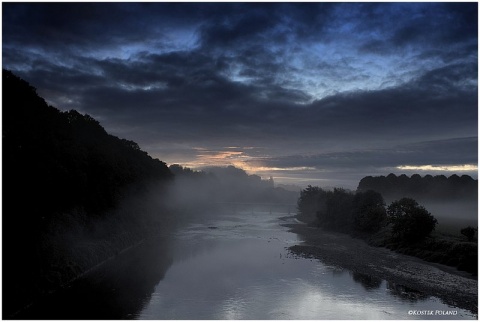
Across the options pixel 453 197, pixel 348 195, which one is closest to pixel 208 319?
pixel 348 195

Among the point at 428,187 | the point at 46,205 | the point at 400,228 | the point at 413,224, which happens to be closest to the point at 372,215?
the point at 400,228

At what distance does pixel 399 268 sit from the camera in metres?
52.1

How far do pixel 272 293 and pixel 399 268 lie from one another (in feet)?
73.5

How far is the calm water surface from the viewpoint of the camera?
33.3 meters

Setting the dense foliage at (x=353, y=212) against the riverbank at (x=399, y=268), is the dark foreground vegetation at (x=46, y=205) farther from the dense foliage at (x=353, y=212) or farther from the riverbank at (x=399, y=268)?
the dense foliage at (x=353, y=212)

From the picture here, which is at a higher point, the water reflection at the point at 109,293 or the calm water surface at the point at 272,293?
the water reflection at the point at 109,293

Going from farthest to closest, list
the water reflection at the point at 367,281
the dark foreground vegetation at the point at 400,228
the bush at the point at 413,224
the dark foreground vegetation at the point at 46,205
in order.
Result: the bush at the point at 413,224 < the dark foreground vegetation at the point at 400,228 < the water reflection at the point at 367,281 < the dark foreground vegetation at the point at 46,205

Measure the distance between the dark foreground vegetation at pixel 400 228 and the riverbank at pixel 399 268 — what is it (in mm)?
2033

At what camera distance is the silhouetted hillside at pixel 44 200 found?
31.6 metres

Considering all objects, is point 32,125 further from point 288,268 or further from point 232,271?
point 288,268

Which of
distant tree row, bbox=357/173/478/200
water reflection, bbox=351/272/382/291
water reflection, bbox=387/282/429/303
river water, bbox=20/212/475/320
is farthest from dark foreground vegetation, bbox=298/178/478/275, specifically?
distant tree row, bbox=357/173/478/200

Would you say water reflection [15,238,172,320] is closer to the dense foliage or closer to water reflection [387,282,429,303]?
water reflection [387,282,429,303]

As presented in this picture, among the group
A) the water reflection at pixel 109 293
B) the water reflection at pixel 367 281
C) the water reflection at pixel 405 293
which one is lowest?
the water reflection at pixel 367 281

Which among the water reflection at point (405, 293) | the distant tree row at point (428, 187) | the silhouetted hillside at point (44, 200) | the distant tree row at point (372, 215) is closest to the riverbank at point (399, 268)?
the water reflection at point (405, 293)
